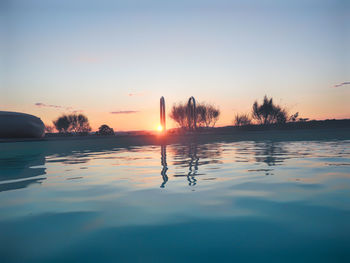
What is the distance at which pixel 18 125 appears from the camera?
28672 millimetres

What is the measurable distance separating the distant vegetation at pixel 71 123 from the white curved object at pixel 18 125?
49717mm

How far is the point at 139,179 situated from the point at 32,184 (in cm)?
201

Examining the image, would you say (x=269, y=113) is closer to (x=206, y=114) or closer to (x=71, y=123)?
(x=206, y=114)

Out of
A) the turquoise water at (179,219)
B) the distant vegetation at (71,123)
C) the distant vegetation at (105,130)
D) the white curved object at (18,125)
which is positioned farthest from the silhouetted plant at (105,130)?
the distant vegetation at (71,123)

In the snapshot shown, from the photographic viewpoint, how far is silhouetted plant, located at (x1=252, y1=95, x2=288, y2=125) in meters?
58.2

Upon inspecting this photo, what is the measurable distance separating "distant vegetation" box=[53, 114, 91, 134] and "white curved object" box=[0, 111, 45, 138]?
49.7 m

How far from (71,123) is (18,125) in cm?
5236

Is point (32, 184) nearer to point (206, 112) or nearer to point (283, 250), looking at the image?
point (283, 250)

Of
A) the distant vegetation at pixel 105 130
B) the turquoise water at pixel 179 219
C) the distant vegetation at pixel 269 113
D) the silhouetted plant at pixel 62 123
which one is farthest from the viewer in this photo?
the silhouetted plant at pixel 62 123

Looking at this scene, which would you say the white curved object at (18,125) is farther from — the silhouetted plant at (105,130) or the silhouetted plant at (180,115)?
the silhouetted plant at (180,115)

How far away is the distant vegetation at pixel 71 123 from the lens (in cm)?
7812

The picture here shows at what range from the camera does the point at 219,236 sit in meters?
2.73

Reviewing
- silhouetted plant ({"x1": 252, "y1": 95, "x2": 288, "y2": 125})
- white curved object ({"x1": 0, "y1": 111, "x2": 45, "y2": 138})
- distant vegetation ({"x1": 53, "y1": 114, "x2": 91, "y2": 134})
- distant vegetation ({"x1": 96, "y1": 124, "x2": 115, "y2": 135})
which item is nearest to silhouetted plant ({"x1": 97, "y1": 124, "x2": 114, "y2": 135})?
distant vegetation ({"x1": 96, "y1": 124, "x2": 115, "y2": 135})

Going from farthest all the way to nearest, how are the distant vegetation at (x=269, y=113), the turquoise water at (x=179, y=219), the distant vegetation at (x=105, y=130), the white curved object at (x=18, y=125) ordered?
1. the distant vegetation at (x=269, y=113)
2. the distant vegetation at (x=105, y=130)
3. the white curved object at (x=18, y=125)
4. the turquoise water at (x=179, y=219)
